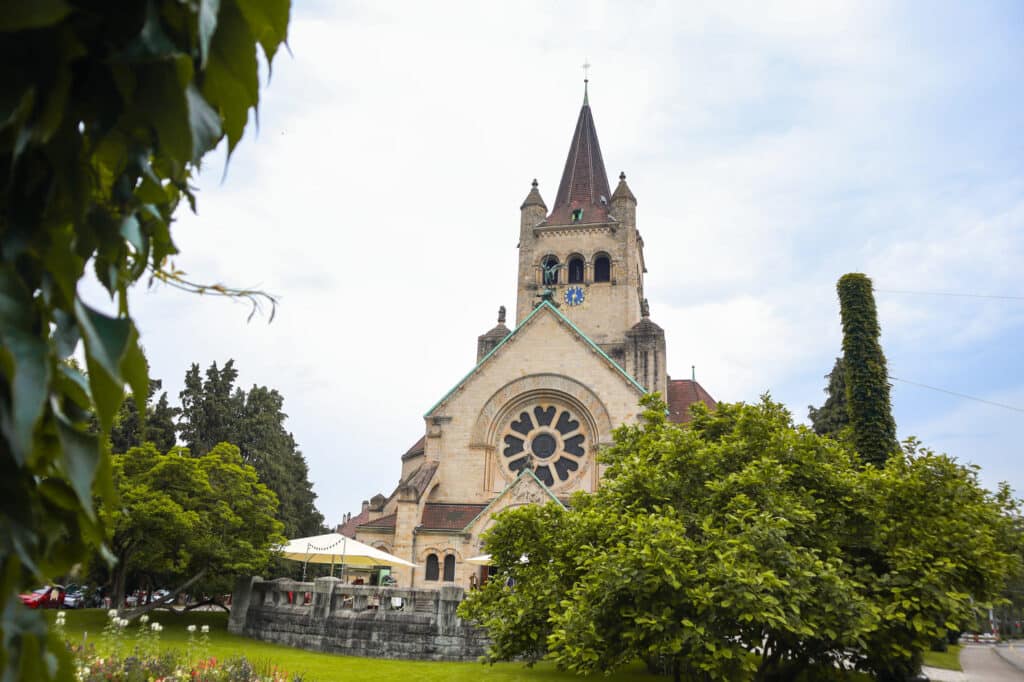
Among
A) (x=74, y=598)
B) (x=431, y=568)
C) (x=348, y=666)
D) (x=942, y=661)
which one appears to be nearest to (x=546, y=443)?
(x=431, y=568)

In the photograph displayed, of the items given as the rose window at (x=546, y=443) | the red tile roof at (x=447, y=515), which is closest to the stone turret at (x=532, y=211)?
the rose window at (x=546, y=443)

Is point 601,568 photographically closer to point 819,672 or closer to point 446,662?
point 819,672

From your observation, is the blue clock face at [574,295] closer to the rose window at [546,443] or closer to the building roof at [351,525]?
the rose window at [546,443]

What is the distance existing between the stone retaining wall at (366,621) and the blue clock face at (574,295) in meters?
27.6

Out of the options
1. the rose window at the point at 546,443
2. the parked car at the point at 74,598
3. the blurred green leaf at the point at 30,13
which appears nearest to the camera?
the blurred green leaf at the point at 30,13

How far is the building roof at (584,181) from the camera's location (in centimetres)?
5075

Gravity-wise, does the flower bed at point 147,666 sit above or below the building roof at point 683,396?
below

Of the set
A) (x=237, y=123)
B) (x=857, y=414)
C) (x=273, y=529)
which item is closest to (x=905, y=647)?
(x=857, y=414)

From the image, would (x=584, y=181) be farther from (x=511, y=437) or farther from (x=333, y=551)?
(x=333, y=551)

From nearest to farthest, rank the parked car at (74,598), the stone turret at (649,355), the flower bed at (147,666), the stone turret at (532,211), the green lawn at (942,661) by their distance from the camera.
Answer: the flower bed at (147,666), the green lawn at (942,661), the parked car at (74,598), the stone turret at (649,355), the stone turret at (532,211)

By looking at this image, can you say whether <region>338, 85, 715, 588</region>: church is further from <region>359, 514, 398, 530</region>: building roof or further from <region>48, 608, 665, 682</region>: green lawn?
<region>48, 608, 665, 682</region>: green lawn

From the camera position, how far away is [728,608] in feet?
36.8

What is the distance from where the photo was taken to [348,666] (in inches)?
717

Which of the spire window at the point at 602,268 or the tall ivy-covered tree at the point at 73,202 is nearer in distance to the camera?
the tall ivy-covered tree at the point at 73,202
